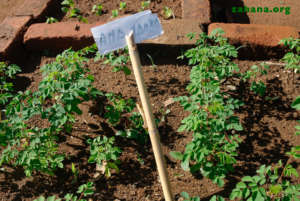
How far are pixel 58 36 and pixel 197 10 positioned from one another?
5.46 ft

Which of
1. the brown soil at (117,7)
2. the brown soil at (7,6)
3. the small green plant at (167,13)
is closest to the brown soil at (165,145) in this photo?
the small green plant at (167,13)

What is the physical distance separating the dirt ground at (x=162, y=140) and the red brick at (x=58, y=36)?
14.0 inches

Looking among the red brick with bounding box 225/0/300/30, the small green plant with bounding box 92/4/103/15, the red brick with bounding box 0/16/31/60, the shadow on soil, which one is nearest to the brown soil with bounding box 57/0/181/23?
the small green plant with bounding box 92/4/103/15

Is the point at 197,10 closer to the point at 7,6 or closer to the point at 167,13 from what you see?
the point at 167,13

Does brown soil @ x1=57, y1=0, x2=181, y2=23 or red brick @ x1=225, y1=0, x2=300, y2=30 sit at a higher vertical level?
brown soil @ x1=57, y1=0, x2=181, y2=23

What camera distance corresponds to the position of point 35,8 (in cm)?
409

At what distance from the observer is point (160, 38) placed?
11.3ft

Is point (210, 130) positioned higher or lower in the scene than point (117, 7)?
lower

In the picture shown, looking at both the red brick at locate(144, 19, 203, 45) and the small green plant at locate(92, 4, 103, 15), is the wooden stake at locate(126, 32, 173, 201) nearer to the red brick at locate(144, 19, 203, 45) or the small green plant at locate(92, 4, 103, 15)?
the red brick at locate(144, 19, 203, 45)

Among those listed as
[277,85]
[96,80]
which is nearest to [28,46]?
[96,80]

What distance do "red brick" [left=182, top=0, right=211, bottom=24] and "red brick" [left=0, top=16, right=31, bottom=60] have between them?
194cm

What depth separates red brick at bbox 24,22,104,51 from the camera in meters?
3.55

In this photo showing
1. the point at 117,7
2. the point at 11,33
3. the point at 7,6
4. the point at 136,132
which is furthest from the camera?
the point at 7,6

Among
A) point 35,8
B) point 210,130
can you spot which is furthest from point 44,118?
point 35,8
